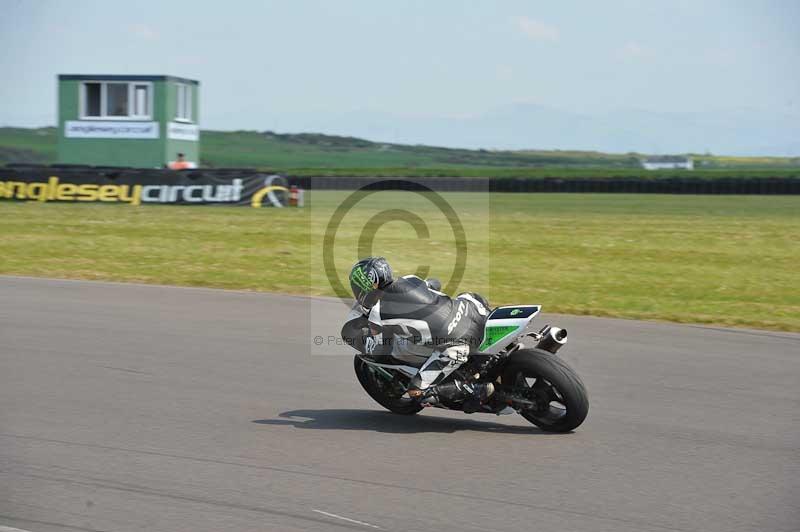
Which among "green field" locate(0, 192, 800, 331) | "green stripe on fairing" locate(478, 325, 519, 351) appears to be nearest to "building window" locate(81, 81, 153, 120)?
"green field" locate(0, 192, 800, 331)

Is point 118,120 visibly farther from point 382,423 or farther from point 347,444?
point 347,444

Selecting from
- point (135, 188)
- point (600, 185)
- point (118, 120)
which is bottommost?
point (135, 188)

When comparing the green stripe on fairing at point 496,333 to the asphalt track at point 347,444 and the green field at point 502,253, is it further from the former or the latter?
the green field at point 502,253

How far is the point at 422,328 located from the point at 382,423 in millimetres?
771

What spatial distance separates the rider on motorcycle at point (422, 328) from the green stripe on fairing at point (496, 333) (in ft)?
0.36

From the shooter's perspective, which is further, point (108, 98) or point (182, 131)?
point (182, 131)

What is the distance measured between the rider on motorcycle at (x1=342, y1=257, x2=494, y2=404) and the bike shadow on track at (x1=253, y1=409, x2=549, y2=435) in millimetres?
239

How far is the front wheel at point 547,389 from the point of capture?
239 inches

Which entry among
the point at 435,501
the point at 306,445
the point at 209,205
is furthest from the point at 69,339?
the point at 209,205

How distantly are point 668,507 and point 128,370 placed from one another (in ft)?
16.1

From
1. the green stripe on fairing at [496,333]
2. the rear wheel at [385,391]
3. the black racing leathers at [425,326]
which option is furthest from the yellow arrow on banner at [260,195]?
the green stripe on fairing at [496,333]

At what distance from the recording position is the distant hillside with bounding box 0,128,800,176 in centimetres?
7525

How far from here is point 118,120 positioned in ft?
120

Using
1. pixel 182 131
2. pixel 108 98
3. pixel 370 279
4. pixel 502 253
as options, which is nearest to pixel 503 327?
pixel 370 279
